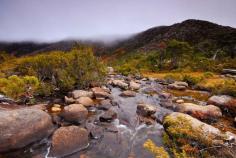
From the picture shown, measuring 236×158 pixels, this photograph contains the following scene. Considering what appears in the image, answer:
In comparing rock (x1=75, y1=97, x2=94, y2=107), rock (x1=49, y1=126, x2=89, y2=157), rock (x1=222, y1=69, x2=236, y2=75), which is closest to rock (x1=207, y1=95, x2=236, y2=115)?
rock (x1=75, y1=97, x2=94, y2=107)

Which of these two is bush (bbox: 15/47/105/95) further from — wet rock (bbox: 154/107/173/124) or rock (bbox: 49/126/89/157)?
rock (bbox: 49/126/89/157)

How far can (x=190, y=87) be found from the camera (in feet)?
121

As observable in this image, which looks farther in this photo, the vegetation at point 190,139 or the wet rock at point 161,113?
the wet rock at point 161,113

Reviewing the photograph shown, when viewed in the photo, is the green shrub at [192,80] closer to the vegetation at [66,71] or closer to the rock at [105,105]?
the vegetation at [66,71]

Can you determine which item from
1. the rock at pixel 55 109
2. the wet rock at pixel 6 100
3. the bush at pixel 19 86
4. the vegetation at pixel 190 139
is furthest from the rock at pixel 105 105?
the vegetation at pixel 190 139

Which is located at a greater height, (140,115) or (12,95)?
(12,95)

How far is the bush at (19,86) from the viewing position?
2319cm

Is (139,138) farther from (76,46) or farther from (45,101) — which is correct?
(76,46)

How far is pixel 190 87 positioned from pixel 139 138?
2402cm

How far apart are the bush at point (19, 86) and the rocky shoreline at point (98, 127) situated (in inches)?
61.8

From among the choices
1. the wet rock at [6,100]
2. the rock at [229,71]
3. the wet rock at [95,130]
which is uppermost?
the wet rock at [95,130]

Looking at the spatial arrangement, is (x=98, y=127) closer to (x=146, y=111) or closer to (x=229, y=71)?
(x=146, y=111)

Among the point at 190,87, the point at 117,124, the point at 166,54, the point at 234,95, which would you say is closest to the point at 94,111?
the point at 117,124

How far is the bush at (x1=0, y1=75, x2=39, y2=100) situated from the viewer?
23.2 m
